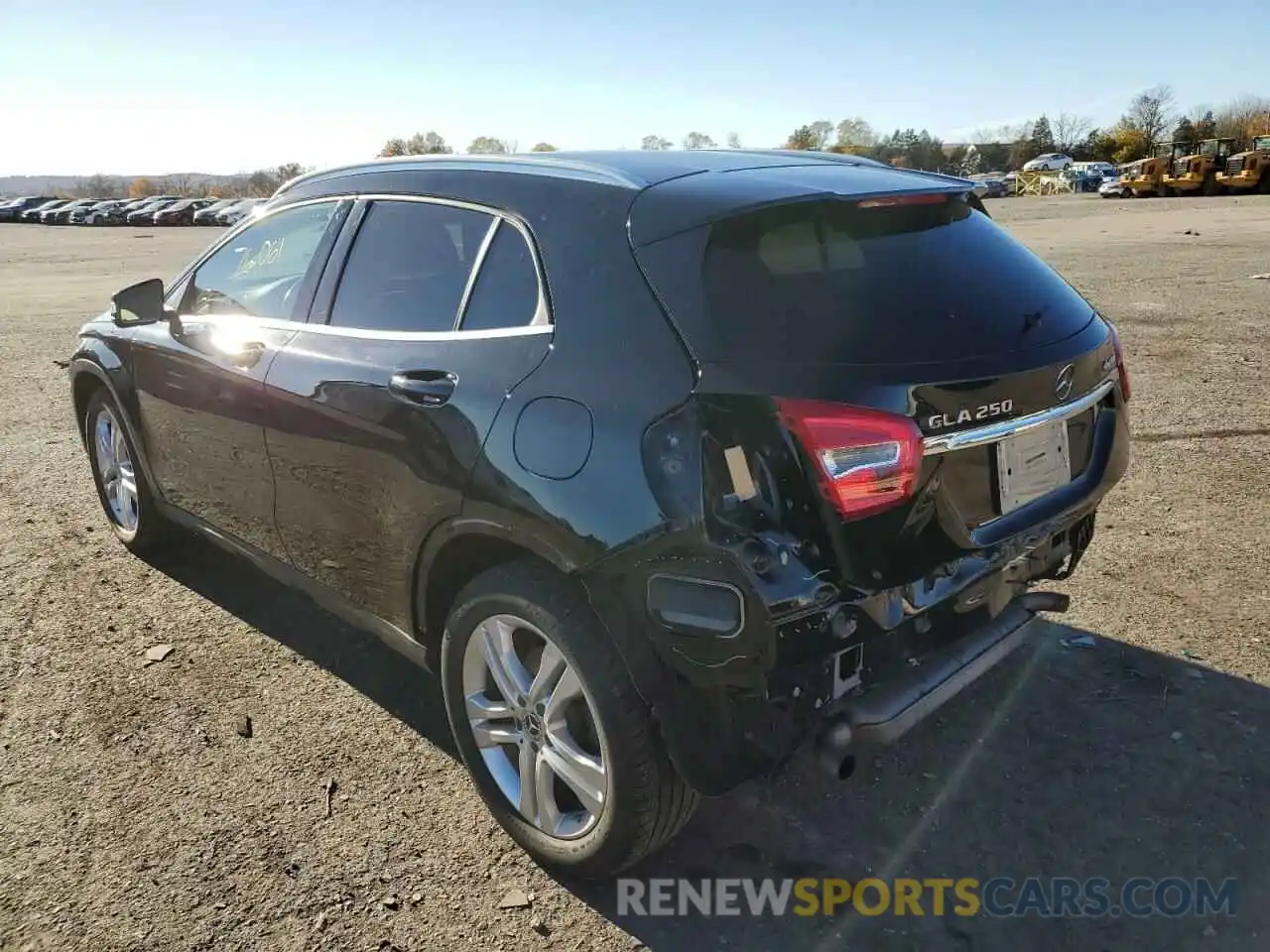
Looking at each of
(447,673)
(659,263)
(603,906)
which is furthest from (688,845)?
(659,263)

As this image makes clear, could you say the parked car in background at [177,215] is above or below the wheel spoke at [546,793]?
above

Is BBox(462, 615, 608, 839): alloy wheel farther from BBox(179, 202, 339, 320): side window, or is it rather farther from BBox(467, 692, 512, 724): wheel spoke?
BBox(179, 202, 339, 320): side window

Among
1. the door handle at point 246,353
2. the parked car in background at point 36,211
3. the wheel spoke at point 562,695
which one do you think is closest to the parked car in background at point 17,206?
the parked car in background at point 36,211

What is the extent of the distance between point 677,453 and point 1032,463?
1.02m

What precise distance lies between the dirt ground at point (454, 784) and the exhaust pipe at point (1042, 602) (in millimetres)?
560

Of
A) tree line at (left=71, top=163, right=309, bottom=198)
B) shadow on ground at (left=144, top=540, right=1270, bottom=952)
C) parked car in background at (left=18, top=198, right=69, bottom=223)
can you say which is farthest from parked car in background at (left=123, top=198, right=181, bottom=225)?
shadow on ground at (left=144, top=540, right=1270, bottom=952)

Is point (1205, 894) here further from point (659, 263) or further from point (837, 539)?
point (659, 263)

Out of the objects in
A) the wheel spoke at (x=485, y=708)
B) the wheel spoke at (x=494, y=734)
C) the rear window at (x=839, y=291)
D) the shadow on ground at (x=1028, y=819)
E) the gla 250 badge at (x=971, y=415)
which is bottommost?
the shadow on ground at (x=1028, y=819)

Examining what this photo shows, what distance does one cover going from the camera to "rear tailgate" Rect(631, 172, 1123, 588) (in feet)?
7.36

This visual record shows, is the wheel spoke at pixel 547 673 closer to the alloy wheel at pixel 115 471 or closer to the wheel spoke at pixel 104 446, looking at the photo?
the alloy wheel at pixel 115 471

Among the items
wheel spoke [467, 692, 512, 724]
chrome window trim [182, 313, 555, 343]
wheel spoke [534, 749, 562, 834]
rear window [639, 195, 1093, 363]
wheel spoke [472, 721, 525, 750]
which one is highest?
rear window [639, 195, 1093, 363]

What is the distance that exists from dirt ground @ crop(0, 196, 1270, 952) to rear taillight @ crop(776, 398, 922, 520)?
1.16 meters

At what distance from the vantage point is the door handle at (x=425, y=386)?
2.80 m

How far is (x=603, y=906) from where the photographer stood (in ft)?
8.78
